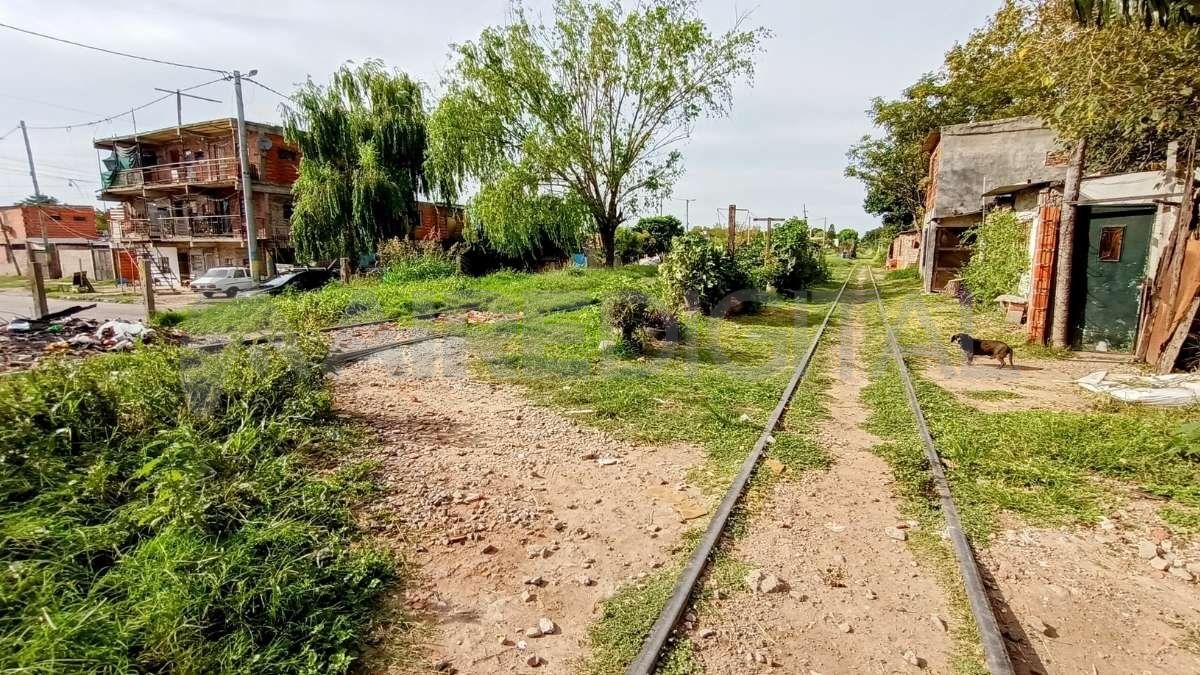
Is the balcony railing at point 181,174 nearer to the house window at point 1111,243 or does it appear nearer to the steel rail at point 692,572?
the steel rail at point 692,572

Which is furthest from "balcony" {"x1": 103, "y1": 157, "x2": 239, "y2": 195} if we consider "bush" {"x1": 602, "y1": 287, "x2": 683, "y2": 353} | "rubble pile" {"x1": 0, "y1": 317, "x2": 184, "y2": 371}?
"bush" {"x1": 602, "y1": 287, "x2": 683, "y2": 353}

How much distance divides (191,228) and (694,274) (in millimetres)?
28212

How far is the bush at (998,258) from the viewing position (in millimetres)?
11633

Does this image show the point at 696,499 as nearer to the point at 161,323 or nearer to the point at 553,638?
the point at 553,638

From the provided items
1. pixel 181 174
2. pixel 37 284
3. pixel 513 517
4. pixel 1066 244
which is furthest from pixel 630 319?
pixel 181 174

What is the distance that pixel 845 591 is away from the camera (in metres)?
2.99

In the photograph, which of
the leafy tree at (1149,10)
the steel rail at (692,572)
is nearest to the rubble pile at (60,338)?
the steel rail at (692,572)

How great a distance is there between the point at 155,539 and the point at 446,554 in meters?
1.51

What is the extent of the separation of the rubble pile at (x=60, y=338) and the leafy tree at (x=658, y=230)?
2913 cm

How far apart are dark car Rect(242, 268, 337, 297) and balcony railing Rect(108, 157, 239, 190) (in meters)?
11.6

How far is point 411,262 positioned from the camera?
797 inches

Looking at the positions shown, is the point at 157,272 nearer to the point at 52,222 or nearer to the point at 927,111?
the point at 52,222

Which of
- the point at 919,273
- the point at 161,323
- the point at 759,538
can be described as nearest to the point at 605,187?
the point at 919,273

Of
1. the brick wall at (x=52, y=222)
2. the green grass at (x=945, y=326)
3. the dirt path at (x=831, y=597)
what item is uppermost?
the brick wall at (x=52, y=222)
